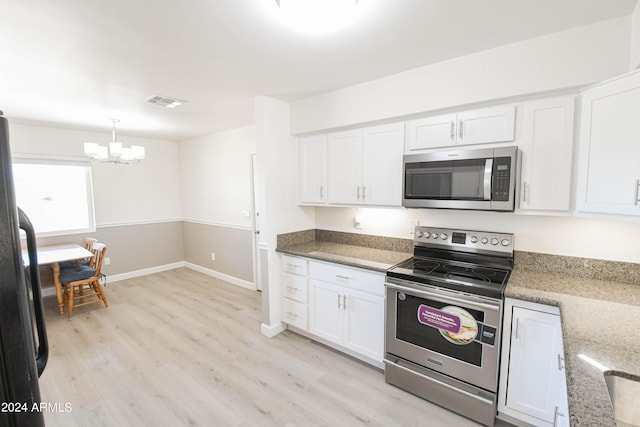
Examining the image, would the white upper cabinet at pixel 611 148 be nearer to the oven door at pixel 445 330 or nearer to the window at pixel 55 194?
the oven door at pixel 445 330

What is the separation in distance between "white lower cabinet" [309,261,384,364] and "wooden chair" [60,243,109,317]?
293cm

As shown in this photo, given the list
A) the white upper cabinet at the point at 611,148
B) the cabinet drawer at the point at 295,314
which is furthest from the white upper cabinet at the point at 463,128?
the cabinet drawer at the point at 295,314

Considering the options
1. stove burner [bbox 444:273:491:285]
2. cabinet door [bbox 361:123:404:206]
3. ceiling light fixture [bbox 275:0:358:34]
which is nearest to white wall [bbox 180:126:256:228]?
cabinet door [bbox 361:123:404:206]

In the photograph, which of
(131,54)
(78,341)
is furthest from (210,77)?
(78,341)

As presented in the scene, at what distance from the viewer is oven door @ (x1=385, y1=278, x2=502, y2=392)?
1.86 meters

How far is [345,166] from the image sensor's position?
9.30 feet

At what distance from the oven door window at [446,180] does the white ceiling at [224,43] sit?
773 mm

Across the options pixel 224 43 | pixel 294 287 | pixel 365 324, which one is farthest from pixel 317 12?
pixel 294 287

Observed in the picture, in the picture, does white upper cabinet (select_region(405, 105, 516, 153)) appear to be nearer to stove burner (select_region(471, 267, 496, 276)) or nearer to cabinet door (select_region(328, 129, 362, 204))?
cabinet door (select_region(328, 129, 362, 204))

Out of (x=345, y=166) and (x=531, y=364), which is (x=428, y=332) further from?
(x=345, y=166)

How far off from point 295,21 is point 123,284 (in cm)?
491

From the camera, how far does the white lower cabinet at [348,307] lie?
7.97ft

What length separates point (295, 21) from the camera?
1591 mm

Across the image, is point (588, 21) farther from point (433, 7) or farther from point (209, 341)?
point (209, 341)
